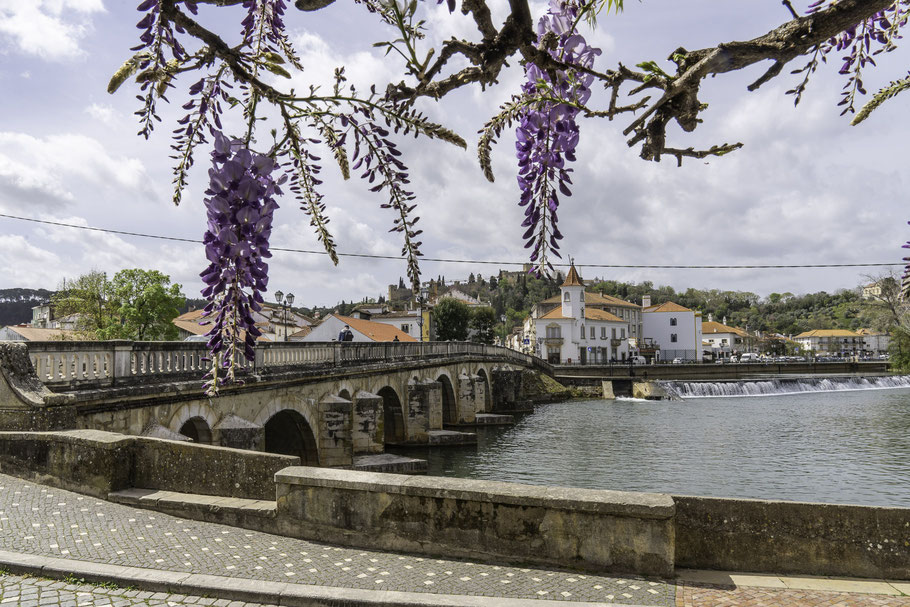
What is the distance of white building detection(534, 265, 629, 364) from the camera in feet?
276

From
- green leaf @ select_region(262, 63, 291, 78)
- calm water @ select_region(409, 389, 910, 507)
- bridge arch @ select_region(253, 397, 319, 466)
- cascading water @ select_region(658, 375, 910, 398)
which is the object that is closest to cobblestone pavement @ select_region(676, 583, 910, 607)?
green leaf @ select_region(262, 63, 291, 78)

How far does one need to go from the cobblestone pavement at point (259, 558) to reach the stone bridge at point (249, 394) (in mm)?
2111

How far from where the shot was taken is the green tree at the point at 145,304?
44.2 metres

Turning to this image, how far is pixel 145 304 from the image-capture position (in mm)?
44188

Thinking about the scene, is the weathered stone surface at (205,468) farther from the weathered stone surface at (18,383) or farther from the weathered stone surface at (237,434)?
the weathered stone surface at (237,434)

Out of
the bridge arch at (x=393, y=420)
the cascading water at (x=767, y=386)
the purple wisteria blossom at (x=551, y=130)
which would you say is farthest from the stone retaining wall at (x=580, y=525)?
the cascading water at (x=767, y=386)

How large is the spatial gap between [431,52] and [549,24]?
46 cm

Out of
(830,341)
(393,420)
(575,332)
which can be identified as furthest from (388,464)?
(830,341)

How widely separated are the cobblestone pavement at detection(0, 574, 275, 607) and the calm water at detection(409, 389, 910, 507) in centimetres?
1648

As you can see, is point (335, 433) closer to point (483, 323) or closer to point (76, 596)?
point (76, 596)

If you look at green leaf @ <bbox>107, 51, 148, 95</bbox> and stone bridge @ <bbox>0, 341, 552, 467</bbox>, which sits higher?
green leaf @ <bbox>107, 51, 148, 95</bbox>

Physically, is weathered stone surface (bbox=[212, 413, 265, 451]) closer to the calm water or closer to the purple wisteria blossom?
the calm water

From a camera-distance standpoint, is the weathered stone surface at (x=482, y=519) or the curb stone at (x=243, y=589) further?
the weathered stone surface at (x=482, y=519)

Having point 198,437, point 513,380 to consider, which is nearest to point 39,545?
point 198,437
